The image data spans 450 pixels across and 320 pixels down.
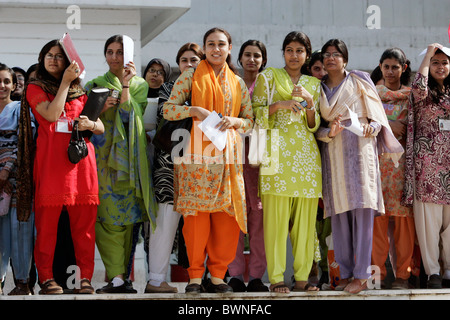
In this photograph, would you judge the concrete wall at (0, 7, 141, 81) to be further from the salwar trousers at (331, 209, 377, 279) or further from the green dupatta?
the salwar trousers at (331, 209, 377, 279)

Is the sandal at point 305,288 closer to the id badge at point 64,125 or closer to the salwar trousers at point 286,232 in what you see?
the salwar trousers at point 286,232

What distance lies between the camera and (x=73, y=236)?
5348 mm

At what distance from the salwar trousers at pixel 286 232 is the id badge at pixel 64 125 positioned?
4.88 feet

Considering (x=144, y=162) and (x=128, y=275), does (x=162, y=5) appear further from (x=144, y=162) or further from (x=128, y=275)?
(x=128, y=275)

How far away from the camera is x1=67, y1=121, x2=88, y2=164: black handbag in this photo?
511cm

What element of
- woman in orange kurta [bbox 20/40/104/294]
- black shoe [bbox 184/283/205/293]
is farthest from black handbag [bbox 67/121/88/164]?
black shoe [bbox 184/283/205/293]

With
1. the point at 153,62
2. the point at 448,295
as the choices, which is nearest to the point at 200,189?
the point at 153,62

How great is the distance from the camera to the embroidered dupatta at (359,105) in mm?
5617

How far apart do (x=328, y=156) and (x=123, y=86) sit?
5.36 ft

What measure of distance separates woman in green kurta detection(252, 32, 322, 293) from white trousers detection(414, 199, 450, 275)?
2.95ft

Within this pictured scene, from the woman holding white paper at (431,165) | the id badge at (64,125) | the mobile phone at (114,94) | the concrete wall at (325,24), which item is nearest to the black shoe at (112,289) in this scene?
the id badge at (64,125)

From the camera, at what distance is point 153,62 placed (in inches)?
251

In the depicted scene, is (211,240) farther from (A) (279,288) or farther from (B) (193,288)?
(A) (279,288)

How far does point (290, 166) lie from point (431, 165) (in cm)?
120
